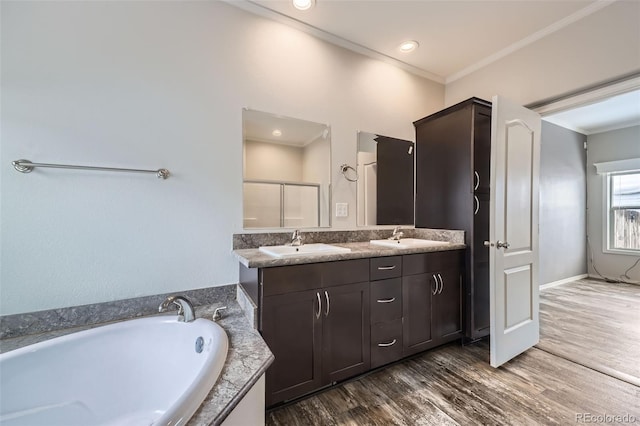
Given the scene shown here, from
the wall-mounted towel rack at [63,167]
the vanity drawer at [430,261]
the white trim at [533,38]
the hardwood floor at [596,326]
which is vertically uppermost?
the white trim at [533,38]

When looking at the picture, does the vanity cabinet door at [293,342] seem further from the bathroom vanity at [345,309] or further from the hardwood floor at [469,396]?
the hardwood floor at [469,396]

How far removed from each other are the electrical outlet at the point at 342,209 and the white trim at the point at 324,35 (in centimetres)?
146

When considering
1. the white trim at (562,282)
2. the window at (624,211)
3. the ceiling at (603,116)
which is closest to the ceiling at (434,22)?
the ceiling at (603,116)

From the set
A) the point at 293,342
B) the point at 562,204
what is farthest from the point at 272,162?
the point at 562,204

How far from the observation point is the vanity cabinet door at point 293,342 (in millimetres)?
1411

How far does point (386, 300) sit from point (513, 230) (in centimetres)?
119

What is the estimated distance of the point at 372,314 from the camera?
175 cm

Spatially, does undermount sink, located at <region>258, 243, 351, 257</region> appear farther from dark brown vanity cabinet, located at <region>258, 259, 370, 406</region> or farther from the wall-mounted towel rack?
the wall-mounted towel rack

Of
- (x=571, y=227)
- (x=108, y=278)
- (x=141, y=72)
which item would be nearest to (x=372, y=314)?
(x=108, y=278)

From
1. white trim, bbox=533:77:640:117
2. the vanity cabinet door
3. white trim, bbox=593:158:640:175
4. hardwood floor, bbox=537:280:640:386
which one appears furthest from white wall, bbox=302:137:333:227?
white trim, bbox=593:158:640:175

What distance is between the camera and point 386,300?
181cm

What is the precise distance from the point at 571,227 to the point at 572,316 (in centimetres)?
228

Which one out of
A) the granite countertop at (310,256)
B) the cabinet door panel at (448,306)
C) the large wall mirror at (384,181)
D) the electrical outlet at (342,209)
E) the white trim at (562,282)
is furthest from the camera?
the white trim at (562,282)

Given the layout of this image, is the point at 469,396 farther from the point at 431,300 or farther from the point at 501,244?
the point at 501,244
